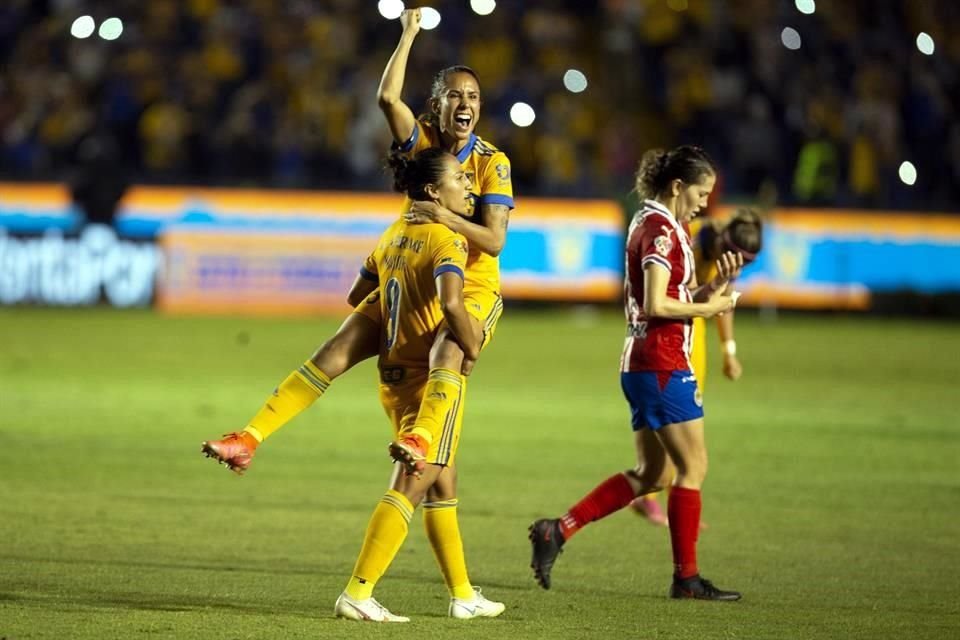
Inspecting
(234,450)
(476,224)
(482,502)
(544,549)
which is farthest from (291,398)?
(482,502)

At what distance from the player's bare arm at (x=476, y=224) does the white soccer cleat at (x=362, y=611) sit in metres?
1.56

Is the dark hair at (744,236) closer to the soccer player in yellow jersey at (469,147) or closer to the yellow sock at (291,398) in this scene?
the soccer player in yellow jersey at (469,147)

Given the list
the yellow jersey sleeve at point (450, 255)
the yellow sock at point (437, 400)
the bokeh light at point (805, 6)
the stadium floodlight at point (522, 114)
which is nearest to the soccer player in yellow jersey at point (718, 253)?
the yellow jersey sleeve at point (450, 255)

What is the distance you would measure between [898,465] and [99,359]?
9.89 metres

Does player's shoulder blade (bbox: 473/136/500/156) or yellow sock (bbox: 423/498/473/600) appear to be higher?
player's shoulder blade (bbox: 473/136/500/156)

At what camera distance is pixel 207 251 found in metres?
25.8

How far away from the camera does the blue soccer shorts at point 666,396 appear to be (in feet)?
26.8

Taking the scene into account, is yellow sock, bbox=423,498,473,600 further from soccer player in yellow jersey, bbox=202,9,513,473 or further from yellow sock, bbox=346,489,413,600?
soccer player in yellow jersey, bbox=202,9,513,473

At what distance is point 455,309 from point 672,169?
5.35 ft

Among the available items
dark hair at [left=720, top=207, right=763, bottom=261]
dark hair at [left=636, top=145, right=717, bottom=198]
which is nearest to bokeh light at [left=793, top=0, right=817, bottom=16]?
dark hair at [left=720, top=207, right=763, bottom=261]

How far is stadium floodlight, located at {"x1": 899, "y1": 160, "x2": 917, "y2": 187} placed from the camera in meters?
27.3

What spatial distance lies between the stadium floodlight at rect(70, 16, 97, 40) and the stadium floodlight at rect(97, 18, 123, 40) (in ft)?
0.46

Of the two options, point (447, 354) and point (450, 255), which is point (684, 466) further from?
point (450, 255)

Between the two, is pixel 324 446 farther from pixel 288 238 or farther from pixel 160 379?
pixel 288 238
